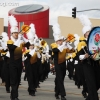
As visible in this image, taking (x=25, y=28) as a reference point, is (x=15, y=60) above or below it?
below

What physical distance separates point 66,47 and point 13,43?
1601 millimetres

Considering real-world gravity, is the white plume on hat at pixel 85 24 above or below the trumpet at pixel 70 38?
above

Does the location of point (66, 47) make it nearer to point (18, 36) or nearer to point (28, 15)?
point (18, 36)

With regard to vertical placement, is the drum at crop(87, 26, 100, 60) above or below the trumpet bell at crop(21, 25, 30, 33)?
above

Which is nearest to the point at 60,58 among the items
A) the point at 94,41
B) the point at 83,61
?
the point at 83,61

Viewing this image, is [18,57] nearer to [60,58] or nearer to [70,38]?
[60,58]

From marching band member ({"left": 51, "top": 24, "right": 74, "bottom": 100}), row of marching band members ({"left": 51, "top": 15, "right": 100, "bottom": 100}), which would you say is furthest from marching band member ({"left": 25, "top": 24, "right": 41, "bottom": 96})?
marching band member ({"left": 51, "top": 24, "right": 74, "bottom": 100})

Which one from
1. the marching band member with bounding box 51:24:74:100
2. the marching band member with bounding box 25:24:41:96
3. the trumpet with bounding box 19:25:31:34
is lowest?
the marching band member with bounding box 25:24:41:96

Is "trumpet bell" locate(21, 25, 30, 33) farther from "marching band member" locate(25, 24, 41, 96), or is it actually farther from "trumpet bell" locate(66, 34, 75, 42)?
"marching band member" locate(25, 24, 41, 96)

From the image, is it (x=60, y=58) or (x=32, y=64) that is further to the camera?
(x=32, y=64)

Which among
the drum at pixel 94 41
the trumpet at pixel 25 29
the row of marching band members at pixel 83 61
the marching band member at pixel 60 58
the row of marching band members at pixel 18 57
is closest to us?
the drum at pixel 94 41

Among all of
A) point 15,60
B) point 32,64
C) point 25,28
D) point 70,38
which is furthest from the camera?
point 32,64

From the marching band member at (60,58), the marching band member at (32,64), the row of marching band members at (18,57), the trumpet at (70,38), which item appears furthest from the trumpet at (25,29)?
the marching band member at (32,64)

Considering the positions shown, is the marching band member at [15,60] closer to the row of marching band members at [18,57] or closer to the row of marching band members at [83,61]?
the row of marching band members at [18,57]
